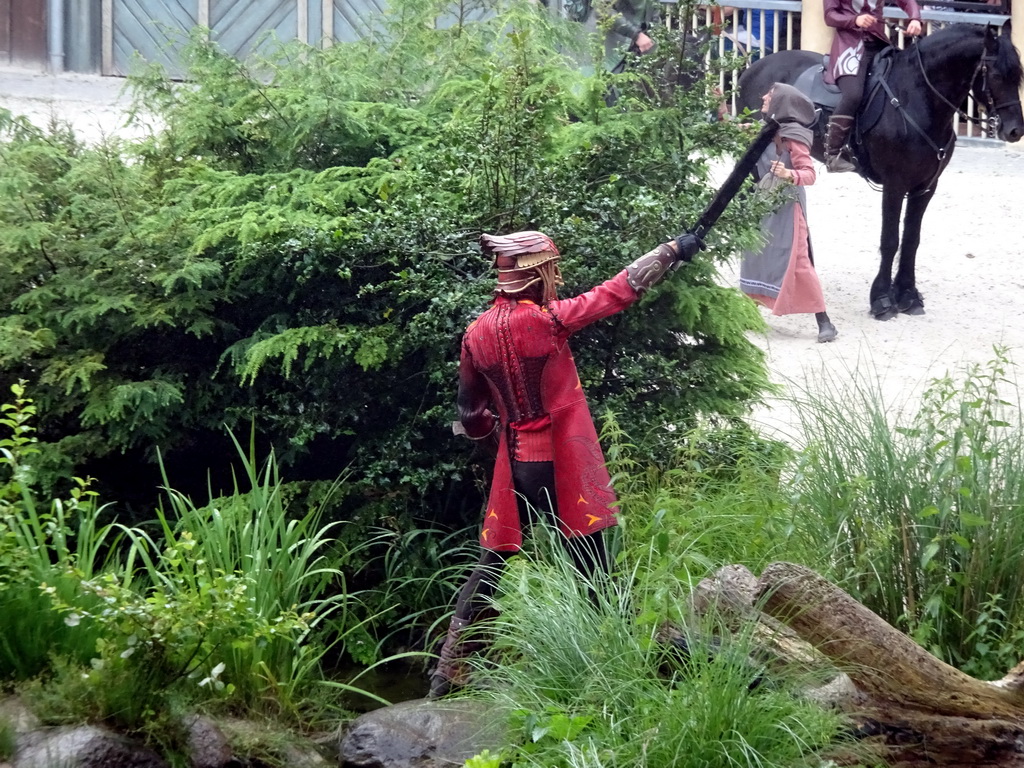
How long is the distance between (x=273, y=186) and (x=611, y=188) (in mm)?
1791

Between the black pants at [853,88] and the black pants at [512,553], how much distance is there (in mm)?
6386

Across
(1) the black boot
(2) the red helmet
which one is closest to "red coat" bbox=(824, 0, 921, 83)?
(1) the black boot

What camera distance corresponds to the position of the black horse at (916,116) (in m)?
9.32

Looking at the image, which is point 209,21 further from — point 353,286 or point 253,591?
point 253,591

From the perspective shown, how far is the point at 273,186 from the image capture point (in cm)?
634

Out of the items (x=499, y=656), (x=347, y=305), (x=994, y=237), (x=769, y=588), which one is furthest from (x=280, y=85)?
(x=994, y=237)

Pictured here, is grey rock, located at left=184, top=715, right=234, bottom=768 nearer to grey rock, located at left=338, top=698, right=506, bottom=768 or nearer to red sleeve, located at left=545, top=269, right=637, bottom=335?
grey rock, located at left=338, top=698, right=506, bottom=768

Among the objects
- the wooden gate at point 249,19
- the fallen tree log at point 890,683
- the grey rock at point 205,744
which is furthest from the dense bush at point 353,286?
the wooden gate at point 249,19

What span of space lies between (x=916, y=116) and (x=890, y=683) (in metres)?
6.91

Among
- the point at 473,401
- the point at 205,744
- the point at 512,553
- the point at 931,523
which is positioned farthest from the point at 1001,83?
the point at 205,744

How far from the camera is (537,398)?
460 cm

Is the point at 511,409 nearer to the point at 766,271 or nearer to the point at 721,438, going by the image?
the point at 721,438

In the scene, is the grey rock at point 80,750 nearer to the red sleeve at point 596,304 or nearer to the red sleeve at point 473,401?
the red sleeve at point 473,401

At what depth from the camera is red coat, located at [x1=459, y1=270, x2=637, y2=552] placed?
450 centimetres
